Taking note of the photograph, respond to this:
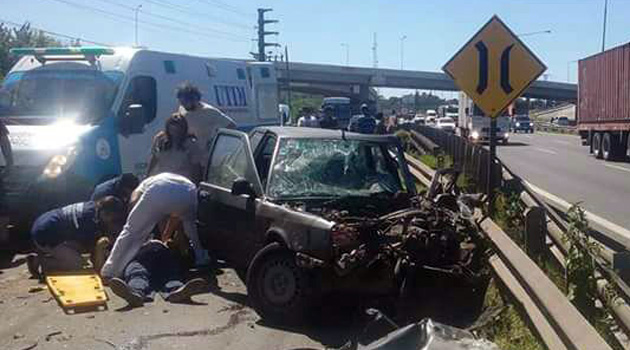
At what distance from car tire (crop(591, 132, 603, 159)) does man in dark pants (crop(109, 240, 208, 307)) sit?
27.5 meters

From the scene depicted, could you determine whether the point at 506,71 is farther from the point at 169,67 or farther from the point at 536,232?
the point at 169,67

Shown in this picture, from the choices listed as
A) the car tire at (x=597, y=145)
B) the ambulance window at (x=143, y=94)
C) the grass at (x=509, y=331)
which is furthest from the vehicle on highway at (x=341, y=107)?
the grass at (x=509, y=331)

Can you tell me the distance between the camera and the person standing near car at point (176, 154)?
9953 mm

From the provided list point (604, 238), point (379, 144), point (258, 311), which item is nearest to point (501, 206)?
point (604, 238)

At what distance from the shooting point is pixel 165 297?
307 inches

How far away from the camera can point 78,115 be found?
39.4 ft

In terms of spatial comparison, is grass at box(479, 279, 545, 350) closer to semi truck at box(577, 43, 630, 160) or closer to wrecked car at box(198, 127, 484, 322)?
wrecked car at box(198, 127, 484, 322)

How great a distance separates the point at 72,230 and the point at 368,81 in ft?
267

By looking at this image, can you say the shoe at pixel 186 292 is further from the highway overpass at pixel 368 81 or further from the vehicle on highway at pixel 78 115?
the highway overpass at pixel 368 81

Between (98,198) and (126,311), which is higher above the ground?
(98,198)

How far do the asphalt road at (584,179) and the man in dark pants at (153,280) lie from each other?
5468 mm

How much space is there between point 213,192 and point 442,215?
275 cm

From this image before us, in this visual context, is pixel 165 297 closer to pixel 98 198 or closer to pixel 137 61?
pixel 98 198

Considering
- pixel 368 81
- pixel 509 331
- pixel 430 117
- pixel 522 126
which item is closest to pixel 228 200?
pixel 509 331
